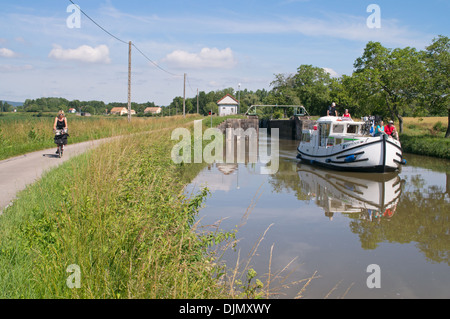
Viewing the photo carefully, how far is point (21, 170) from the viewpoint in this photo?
10.9 m

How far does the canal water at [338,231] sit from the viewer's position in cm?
641

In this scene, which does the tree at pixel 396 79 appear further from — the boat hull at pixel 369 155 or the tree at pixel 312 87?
the tree at pixel 312 87

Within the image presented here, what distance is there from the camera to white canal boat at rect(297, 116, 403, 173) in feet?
60.3

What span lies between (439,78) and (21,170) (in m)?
27.9

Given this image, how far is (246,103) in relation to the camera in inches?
4712

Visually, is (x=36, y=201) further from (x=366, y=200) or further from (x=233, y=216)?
(x=366, y=200)

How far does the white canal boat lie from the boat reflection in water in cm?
49

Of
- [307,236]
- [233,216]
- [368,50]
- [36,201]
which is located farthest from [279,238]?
[368,50]

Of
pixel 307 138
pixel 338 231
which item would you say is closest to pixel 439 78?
pixel 307 138

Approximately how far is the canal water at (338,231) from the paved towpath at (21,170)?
3675 mm
